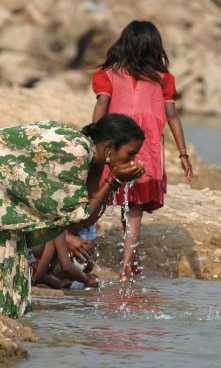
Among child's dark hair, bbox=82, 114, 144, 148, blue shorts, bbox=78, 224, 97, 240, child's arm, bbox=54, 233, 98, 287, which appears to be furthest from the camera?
blue shorts, bbox=78, 224, 97, 240

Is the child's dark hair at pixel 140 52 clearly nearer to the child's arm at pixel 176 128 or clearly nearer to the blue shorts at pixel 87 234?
the child's arm at pixel 176 128

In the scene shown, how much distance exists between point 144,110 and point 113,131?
6.73 ft

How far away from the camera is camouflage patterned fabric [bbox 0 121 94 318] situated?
577cm

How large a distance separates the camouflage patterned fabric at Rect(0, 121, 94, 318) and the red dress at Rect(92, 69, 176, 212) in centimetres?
205

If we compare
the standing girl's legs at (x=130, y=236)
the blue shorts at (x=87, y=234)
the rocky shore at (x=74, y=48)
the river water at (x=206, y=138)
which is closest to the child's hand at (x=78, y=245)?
the blue shorts at (x=87, y=234)

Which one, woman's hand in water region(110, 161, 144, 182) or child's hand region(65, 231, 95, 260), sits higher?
woman's hand in water region(110, 161, 144, 182)

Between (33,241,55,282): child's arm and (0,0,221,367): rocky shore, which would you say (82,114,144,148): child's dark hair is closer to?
(0,0,221,367): rocky shore

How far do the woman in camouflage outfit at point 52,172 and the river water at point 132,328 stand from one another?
0.43m

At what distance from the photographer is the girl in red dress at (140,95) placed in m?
7.92

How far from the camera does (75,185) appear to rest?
19.1ft

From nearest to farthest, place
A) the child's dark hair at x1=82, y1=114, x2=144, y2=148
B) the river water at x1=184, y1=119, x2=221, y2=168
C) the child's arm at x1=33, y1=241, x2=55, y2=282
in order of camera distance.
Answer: the child's dark hair at x1=82, y1=114, x2=144, y2=148, the child's arm at x1=33, y1=241, x2=55, y2=282, the river water at x1=184, y1=119, x2=221, y2=168

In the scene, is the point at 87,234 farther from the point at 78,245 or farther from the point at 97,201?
the point at 97,201

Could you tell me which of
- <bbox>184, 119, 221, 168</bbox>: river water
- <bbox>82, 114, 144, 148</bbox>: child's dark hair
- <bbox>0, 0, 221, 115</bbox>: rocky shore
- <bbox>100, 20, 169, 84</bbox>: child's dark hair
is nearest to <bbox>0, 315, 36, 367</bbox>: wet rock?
<bbox>82, 114, 144, 148</bbox>: child's dark hair

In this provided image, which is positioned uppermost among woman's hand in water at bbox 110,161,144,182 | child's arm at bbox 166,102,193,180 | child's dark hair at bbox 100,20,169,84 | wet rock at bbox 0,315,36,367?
child's dark hair at bbox 100,20,169,84
